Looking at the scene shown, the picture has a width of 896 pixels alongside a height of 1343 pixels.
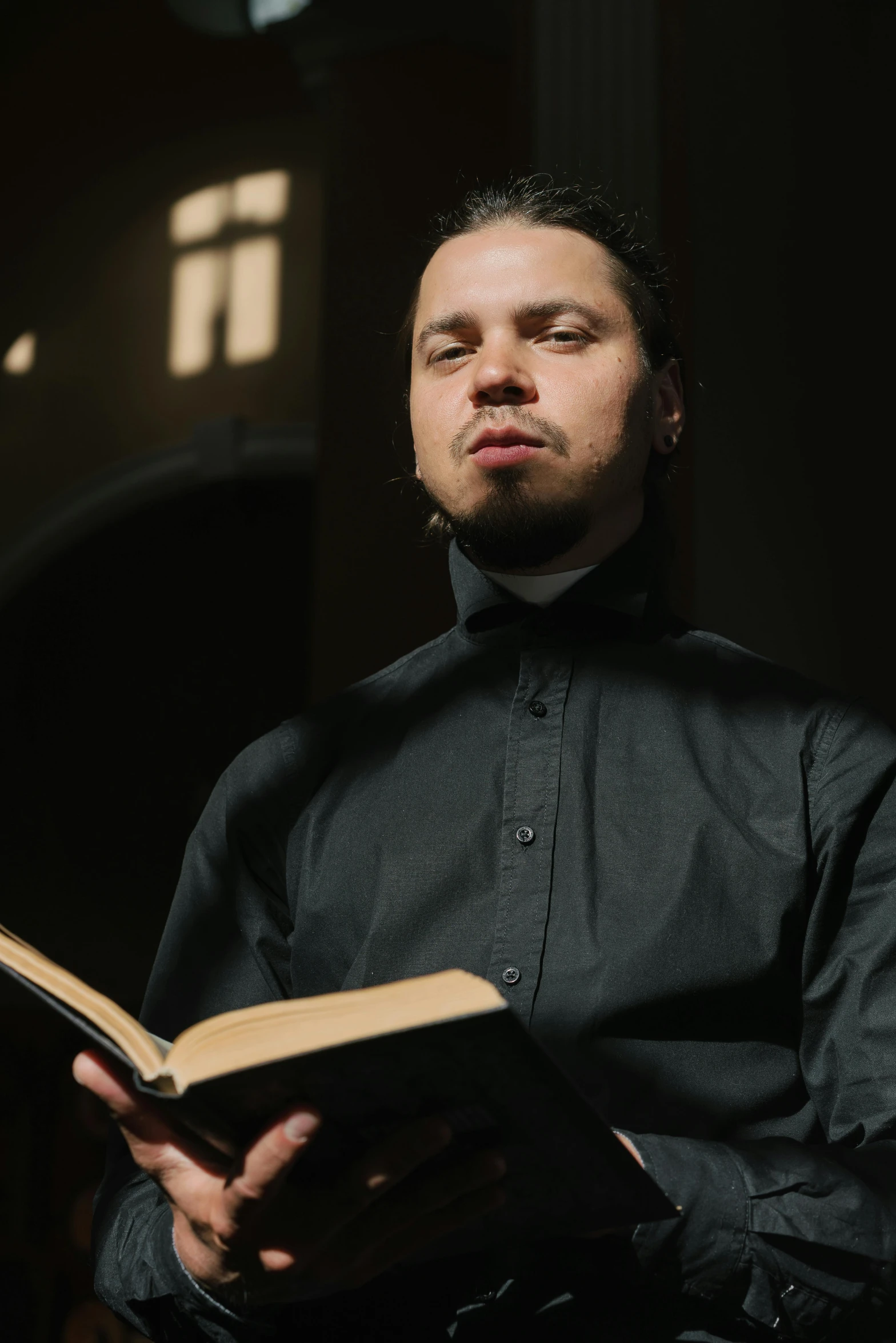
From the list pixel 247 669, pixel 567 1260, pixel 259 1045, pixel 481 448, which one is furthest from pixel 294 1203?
pixel 247 669

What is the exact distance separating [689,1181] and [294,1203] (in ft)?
1.04

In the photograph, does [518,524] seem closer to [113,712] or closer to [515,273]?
[515,273]

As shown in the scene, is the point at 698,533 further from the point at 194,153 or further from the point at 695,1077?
the point at 194,153

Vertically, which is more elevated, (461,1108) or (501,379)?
(501,379)

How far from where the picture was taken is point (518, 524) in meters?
1.42

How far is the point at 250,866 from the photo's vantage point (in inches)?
57.1

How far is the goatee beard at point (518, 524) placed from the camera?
1.41 meters

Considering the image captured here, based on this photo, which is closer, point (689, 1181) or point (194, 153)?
point (689, 1181)

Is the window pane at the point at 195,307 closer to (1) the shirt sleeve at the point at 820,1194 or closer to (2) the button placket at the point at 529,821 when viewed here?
(2) the button placket at the point at 529,821

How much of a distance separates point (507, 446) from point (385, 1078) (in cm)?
79

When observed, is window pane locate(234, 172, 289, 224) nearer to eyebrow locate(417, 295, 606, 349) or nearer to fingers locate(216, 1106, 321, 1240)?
eyebrow locate(417, 295, 606, 349)

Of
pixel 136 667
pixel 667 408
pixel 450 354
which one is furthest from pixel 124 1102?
pixel 136 667

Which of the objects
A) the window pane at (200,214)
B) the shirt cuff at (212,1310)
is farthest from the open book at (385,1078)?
the window pane at (200,214)

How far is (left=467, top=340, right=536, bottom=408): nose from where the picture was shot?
1382 mm
